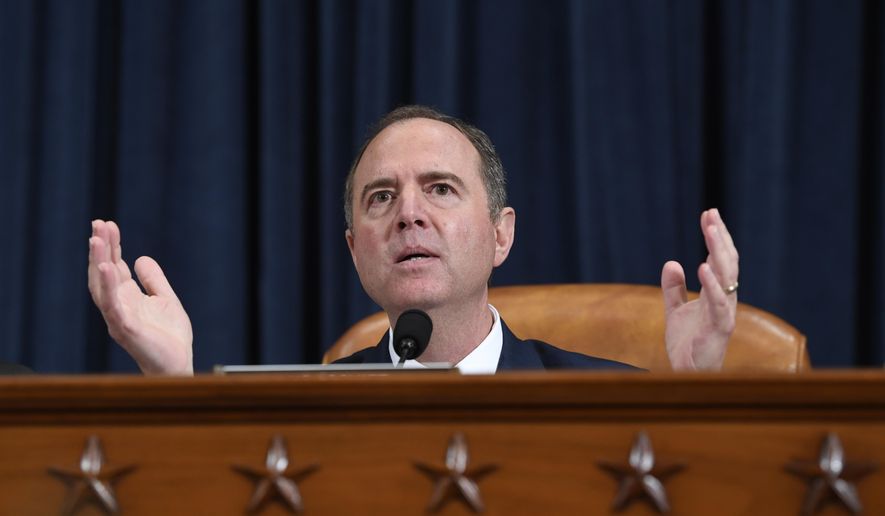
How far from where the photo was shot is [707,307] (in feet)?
4.32

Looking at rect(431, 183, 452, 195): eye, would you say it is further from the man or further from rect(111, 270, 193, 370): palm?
rect(111, 270, 193, 370): palm

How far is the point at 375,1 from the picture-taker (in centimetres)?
237

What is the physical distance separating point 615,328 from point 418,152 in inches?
17.1

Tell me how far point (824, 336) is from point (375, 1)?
1.21m

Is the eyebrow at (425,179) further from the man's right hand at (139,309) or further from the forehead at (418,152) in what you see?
the man's right hand at (139,309)

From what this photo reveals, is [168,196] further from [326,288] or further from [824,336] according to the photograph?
[824,336]

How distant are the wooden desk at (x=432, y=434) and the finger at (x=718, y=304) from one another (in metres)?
0.52

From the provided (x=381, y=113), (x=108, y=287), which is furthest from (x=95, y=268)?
(x=381, y=113)

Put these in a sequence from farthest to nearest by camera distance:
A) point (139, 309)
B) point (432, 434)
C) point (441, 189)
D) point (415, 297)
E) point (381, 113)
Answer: point (381, 113)
point (441, 189)
point (415, 297)
point (139, 309)
point (432, 434)

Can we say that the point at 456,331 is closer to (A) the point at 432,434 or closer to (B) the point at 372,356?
(B) the point at 372,356

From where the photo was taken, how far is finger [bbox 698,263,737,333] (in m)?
1.28

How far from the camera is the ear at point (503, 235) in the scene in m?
1.86

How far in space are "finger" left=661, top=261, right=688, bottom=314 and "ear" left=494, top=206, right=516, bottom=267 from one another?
0.48 m

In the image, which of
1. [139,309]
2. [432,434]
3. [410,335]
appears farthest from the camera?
[139,309]
